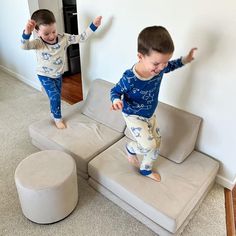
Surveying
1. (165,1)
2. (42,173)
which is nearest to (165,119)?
(165,1)

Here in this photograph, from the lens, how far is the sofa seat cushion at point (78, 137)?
6.11 ft

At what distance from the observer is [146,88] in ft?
4.86

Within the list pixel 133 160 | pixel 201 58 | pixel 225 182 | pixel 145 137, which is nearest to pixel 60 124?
pixel 133 160

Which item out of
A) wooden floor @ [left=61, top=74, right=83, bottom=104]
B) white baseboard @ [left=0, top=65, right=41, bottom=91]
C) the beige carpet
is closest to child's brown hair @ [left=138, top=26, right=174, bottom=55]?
the beige carpet

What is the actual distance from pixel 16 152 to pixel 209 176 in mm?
1596

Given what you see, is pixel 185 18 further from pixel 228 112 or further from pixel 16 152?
pixel 16 152

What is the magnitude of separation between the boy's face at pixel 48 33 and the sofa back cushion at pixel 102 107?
1.78ft

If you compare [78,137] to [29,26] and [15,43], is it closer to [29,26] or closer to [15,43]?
[29,26]

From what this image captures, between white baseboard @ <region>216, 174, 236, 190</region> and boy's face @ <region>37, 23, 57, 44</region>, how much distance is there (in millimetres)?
1701

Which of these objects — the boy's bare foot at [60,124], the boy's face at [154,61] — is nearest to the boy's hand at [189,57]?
the boy's face at [154,61]

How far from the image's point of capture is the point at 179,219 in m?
1.43

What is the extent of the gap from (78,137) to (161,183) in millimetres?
767

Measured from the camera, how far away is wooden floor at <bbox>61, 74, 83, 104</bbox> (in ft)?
10.2

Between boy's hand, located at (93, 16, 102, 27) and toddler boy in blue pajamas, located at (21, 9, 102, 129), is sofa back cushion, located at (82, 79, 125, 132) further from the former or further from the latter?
boy's hand, located at (93, 16, 102, 27)
